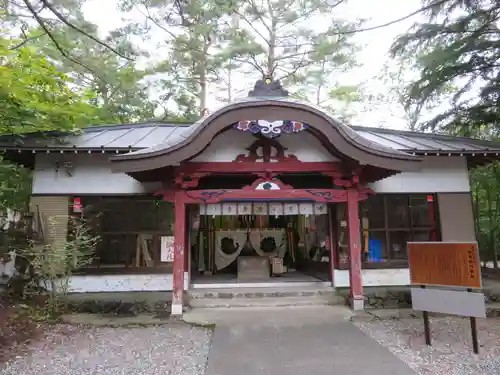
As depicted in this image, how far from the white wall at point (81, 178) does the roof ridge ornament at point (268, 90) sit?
3103 mm

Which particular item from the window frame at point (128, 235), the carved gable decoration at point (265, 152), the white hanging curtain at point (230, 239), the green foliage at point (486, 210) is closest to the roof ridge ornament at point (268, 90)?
the carved gable decoration at point (265, 152)

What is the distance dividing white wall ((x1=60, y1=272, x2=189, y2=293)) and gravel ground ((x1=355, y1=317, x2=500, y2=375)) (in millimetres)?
4295

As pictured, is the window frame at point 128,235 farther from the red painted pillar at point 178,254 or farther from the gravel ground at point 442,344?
the gravel ground at point 442,344

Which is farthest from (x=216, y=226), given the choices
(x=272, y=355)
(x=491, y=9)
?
(x=491, y=9)

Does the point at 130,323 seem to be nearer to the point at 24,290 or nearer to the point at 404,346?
the point at 24,290

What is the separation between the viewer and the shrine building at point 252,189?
21.4ft

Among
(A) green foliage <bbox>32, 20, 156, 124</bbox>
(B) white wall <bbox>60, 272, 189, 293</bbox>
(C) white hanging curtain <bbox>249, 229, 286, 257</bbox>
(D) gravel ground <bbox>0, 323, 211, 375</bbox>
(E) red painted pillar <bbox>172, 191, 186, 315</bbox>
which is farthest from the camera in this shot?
(A) green foliage <bbox>32, 20, 156, 124</bbox>

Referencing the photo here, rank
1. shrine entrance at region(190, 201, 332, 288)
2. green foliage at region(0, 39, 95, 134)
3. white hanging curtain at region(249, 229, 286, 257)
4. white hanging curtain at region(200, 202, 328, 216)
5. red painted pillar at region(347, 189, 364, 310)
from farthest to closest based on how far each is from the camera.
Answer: white hanging curtain at region(249, 229, 286, 257), shrine entrance at region(190, 201, 332, 288), white hanging curtain at region(200, 202, 328, 216), red painted pillar at region(347, 189, 364, 310), green foliage at region(0, 39, 95, 134)

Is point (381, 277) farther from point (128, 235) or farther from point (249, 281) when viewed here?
point (128, 235)

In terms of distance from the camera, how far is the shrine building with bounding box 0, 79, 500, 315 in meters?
6.52

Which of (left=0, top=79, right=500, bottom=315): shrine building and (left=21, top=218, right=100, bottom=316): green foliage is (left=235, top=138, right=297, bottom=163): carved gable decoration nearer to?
(left=0, top=79, right=500, bottom=315): shrine building

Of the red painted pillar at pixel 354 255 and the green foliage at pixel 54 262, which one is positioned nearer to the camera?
the green foliage at pixel 54 262

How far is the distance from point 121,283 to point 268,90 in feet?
17.7

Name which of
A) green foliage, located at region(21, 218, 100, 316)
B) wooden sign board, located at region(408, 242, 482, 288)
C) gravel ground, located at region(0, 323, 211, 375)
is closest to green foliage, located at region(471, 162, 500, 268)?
wooden sign board, located at region(408, 242, 482, 288)
